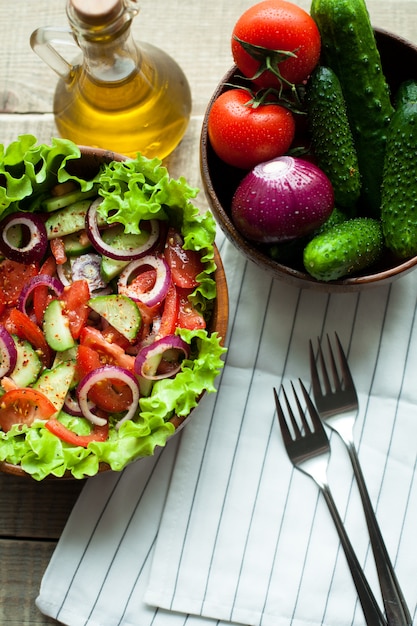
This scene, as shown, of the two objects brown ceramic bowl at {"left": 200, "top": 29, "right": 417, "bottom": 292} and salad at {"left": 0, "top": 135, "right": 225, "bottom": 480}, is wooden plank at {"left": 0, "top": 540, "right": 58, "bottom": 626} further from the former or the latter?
brown ceramic bowl at {"left": 200, "top": 29, "right": 417, "bottom": 292}

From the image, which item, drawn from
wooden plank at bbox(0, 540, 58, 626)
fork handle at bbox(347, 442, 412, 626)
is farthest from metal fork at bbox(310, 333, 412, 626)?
wooden plank at bbox(0, 540, 58, 626)

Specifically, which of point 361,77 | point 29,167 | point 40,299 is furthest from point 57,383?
point 361,77

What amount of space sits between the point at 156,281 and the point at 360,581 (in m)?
0.65

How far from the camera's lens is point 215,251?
4.16 ft

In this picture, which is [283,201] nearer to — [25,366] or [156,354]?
[156,354]

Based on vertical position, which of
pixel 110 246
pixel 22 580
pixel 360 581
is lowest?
pixel 22 580

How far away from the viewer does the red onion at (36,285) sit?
1304 millimetres

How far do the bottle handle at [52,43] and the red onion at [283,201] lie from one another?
0.43m

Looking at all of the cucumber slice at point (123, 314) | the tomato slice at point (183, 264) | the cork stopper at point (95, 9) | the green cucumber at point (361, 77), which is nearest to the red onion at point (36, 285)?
the cucumber slice at point (123, 314)

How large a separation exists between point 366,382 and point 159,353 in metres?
0.42

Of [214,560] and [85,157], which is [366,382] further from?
[85,157]

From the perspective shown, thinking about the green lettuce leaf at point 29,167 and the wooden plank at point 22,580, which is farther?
the wooden plank at point 22,580

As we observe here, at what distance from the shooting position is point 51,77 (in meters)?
1.55

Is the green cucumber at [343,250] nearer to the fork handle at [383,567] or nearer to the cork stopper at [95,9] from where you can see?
the fork handle at [383,567]
